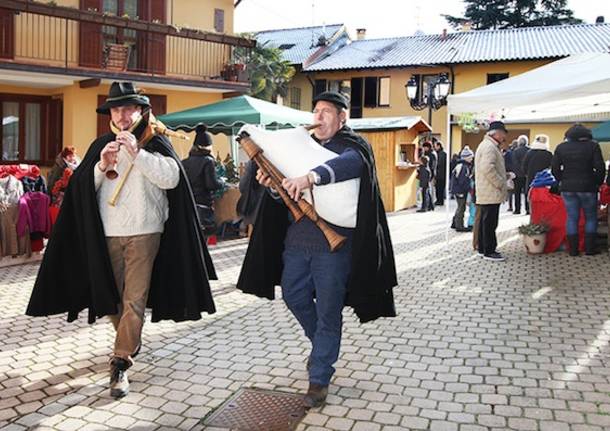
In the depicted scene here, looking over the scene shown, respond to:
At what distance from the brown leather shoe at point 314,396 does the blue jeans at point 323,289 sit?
0.03 m

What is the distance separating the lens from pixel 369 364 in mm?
4844

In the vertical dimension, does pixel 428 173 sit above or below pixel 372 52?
below

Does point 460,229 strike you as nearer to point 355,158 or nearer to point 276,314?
point 276,314

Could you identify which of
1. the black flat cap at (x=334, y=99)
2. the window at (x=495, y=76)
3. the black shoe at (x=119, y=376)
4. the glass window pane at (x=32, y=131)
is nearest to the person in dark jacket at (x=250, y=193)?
the black flat cap at (x=334, y=99)

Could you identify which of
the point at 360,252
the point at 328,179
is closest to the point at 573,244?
the point at 360,252

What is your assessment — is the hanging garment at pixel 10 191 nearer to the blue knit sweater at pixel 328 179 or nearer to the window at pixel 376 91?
the blue knit sweater at pixel 328 179

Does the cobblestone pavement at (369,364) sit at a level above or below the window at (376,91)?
below

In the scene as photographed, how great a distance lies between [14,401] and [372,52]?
33207mm

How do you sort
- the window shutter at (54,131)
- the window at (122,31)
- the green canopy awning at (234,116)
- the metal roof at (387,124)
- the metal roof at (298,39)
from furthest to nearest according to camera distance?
the metal roof at (298,39) < the metal roof at (387,124) < the window at (122,31) < the window shutter at (54,131) < the green canopy awning at (234,116)

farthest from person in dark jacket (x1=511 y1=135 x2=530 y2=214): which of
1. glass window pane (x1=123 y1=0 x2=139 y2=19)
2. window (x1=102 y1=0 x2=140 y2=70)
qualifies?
glass window pane (x1=123 y1=0 x2=139 y2=19)

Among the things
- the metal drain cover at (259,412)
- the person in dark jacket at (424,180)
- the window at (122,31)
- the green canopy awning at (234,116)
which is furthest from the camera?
the person in dark jacket at (424,180)

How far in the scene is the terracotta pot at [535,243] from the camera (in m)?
9.82

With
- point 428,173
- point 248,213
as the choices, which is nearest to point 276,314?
point 248,213

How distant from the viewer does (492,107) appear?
31.2ft
